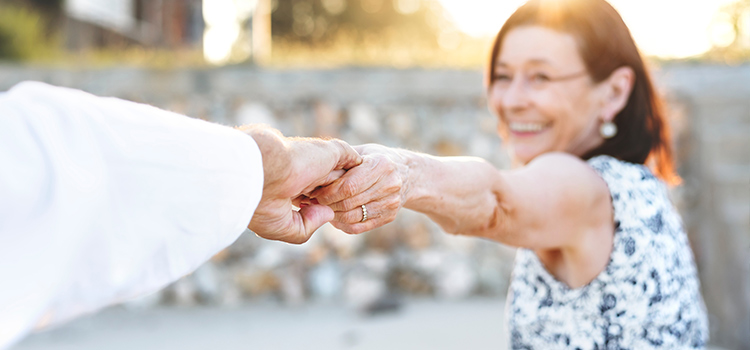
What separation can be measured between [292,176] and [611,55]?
135 centimetres

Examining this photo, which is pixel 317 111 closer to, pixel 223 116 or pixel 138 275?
pixel 223 116

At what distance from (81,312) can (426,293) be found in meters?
3.60

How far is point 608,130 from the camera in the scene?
2037mm

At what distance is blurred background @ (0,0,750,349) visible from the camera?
12.0ft

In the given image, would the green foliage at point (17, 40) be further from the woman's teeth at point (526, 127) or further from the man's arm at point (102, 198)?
the man's arm at point (102, 198)

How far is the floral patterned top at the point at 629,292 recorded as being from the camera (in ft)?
5.51

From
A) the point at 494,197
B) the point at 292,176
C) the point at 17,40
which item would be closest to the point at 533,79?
the point at 494,197

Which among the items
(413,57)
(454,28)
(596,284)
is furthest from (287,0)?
(596,284)

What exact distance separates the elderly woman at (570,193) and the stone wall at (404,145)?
2019 millimetres

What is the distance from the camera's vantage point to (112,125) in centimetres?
85

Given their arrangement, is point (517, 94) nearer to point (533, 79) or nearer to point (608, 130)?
point (533, 79)

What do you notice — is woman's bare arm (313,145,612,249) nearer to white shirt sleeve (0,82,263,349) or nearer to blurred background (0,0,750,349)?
white shirt sleeve (0,82,263,349)

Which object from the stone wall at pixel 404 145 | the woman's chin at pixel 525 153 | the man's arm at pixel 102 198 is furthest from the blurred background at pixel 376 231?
the man's arm at pixel 102 198

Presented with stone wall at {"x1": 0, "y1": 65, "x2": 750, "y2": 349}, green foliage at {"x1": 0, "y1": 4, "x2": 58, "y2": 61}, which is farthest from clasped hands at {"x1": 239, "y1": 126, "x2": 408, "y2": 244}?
green foliage at {"x1": 0, "y1": 4, "x2": 58, "y2": 61}
